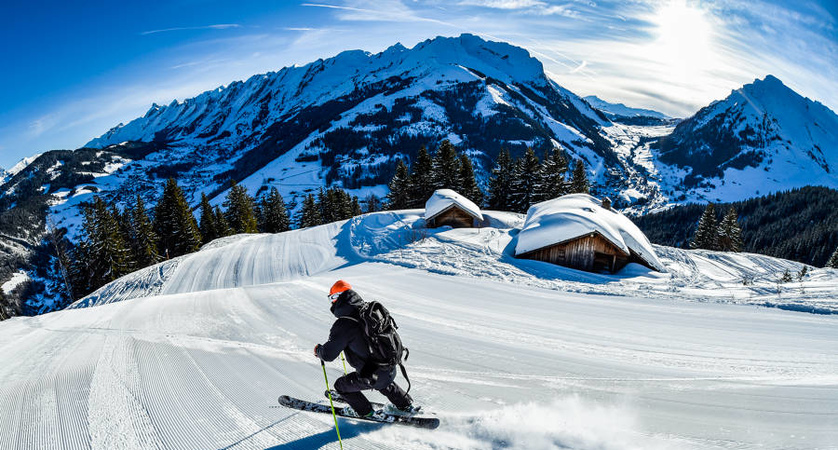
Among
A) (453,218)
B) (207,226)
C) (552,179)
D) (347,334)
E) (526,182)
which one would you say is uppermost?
(552,179)

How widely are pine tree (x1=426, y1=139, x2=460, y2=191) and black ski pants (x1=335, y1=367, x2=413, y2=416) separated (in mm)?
34983

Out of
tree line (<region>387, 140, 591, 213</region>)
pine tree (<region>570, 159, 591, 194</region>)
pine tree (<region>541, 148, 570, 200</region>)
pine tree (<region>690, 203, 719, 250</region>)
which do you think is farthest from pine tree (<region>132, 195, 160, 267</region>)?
pine tree (<region>690, 203, 719, 250</region>)

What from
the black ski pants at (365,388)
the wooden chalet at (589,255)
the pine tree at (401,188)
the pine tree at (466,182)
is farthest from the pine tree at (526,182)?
the black ski pants at (365,388)

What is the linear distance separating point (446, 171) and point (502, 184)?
24.6ft

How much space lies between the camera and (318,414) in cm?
433

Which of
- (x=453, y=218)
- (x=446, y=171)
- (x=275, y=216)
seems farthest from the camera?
(x=275, y=216)

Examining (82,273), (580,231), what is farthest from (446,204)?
(82,273)

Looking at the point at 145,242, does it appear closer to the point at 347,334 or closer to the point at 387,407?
the point at 387,407

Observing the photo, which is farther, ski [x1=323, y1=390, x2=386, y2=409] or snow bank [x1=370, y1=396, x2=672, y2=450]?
ski [x1=323, y1=390, x2=386, y2=409]

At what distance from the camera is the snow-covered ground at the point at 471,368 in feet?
12.6

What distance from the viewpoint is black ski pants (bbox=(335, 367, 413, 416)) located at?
12.6 feet

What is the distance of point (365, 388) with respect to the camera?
389 centimetres

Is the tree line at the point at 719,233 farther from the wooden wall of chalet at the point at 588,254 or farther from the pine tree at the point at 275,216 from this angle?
the pine tree at the point at 275,216

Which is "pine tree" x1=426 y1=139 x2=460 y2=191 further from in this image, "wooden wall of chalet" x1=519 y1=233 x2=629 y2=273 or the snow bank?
the snow bank
